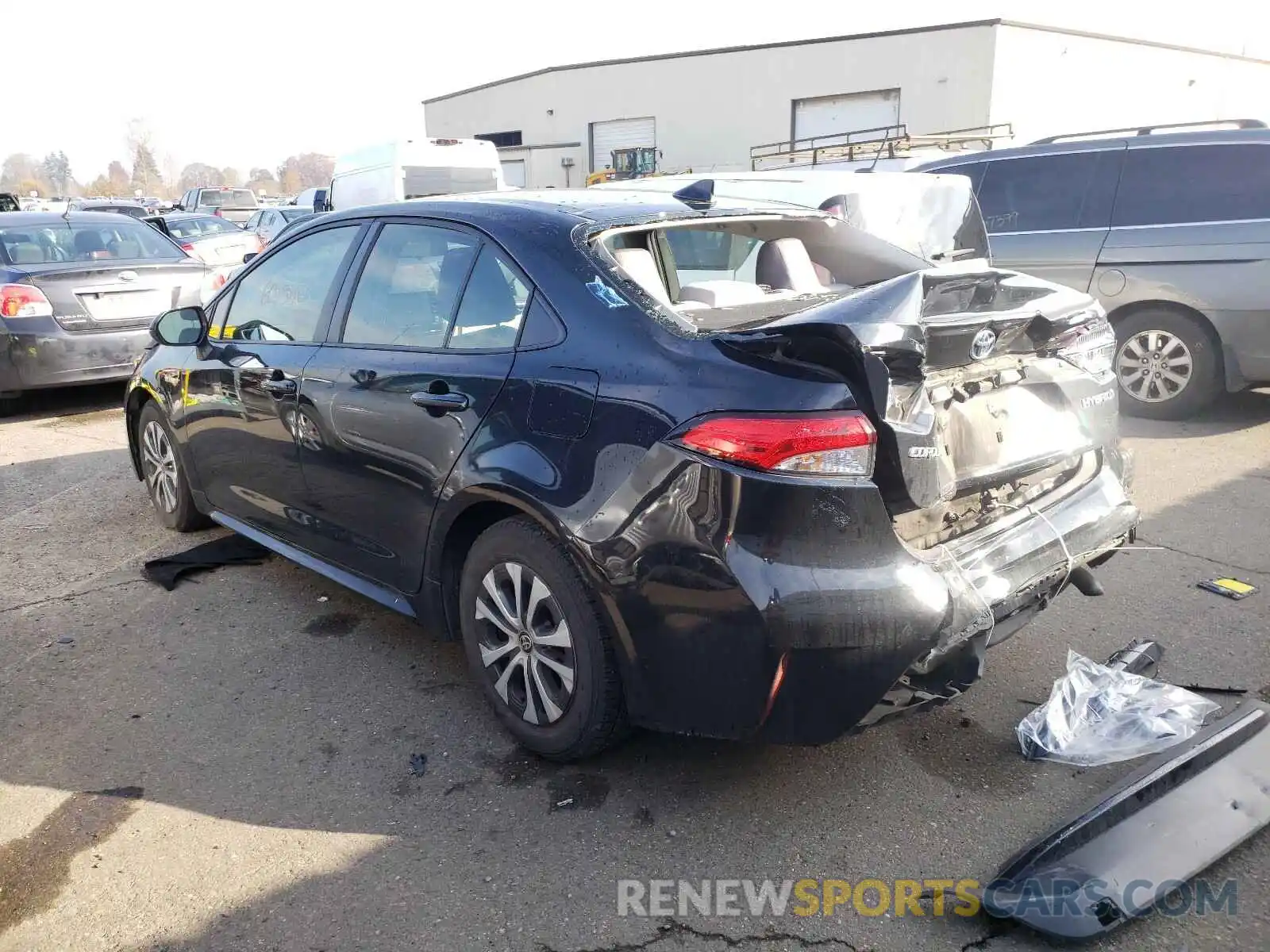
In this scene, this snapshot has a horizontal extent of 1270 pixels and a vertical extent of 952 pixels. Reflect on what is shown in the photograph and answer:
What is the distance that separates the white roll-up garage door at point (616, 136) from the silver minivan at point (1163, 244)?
81.2 feet

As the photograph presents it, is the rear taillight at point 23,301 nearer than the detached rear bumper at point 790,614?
No

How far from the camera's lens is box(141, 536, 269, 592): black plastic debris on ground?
4.60 m

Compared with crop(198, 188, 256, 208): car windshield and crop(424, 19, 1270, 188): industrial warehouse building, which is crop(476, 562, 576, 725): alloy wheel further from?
crop(198, 188, 256, 208): car windshield

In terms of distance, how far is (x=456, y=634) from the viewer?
3322 mm

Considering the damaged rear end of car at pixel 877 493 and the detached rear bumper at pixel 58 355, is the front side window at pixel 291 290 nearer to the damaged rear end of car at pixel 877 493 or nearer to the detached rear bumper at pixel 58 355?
the damaged rear end of car at pixel 877 493

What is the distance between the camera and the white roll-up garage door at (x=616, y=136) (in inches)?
1208

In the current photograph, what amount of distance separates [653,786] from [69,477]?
514 cm

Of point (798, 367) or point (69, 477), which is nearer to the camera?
point (798, 367)

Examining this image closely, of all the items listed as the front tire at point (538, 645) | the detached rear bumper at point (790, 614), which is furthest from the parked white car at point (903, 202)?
the detached rear bumper at point (790, 614)

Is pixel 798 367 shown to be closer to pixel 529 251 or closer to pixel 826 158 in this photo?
pixel 529 251

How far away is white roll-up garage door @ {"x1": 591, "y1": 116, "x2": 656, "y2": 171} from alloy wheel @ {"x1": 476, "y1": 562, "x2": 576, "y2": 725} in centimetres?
2948

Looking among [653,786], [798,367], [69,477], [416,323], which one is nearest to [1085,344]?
[798,367]

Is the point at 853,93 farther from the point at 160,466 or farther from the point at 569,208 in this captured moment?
the point at 569,208

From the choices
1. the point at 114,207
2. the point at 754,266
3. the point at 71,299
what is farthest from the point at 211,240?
the point at 114,207
